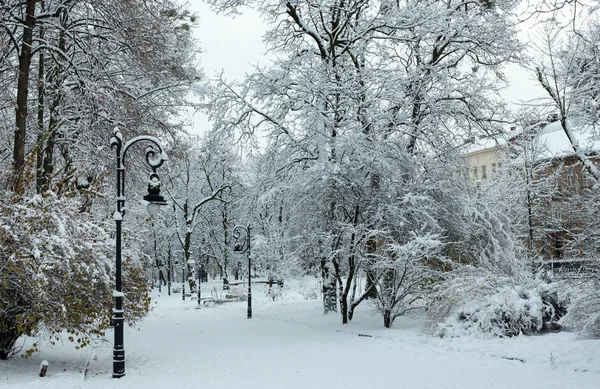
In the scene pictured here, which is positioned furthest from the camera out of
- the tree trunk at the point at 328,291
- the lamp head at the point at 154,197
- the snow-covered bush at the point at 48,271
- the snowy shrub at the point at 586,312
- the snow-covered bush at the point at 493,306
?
the tree trunk at the point at 328,291

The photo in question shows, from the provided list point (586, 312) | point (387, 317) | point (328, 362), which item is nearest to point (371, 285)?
point (387, 317)

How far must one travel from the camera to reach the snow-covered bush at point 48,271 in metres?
7.84

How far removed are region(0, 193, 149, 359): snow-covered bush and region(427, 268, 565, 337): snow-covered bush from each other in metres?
7.36

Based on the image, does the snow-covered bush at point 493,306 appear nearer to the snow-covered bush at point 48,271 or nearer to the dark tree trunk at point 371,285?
the dark tree trunk at point 371,285

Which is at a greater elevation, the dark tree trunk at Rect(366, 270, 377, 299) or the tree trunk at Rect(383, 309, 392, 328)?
the dark tree trunk at Rect(366, 270, 377, 299)

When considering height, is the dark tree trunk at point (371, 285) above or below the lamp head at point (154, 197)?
below

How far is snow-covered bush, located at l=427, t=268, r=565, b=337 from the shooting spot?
35.5 feet

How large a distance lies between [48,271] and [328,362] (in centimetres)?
545

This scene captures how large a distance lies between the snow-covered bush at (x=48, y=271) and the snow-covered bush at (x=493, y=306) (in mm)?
7362

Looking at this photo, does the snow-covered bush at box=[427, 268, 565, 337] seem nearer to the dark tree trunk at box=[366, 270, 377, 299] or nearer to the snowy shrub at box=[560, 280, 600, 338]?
the snowy shrub at box=[560, 280, 600, 338]

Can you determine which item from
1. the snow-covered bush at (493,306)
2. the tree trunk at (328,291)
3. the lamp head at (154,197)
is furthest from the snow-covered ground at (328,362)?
the lamp head at (154,197)

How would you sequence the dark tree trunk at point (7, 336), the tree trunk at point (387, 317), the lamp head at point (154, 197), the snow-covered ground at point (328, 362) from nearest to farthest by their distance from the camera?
the snow-covered ground at point (328, 362) < the dark tree trunk at point (7, 336) < the lamp head at point (154, 197) < the tree trunk at point (387, 317)

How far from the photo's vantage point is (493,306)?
1106cm

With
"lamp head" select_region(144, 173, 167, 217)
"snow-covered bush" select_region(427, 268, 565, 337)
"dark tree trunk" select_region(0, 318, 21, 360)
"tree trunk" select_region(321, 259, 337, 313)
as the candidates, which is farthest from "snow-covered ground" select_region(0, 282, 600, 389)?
"lamp head" select_region(144, 173, 167, 217)
